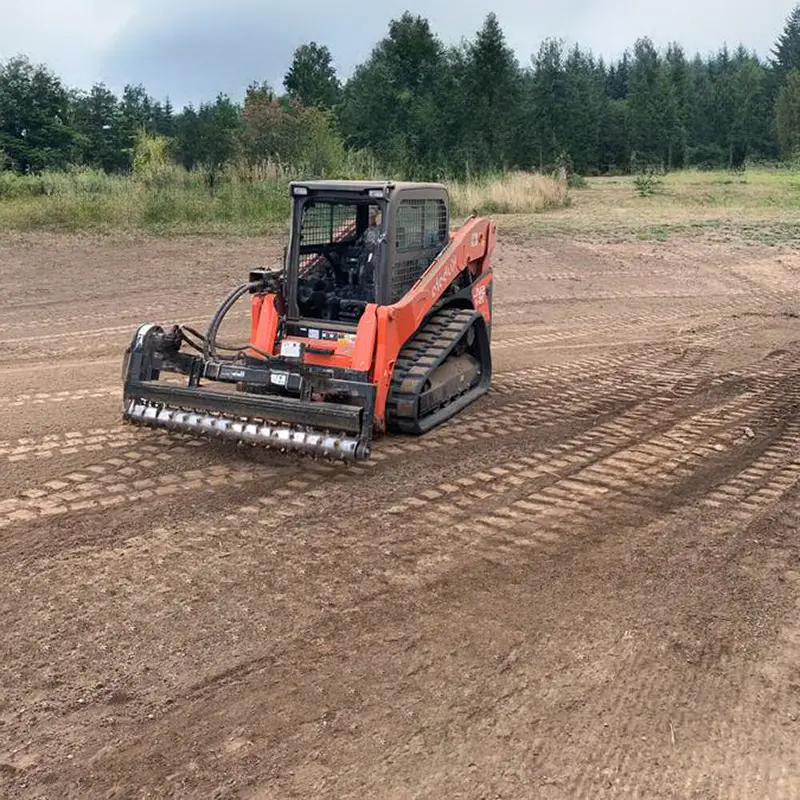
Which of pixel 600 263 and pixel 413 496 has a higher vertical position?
pixel 600 263

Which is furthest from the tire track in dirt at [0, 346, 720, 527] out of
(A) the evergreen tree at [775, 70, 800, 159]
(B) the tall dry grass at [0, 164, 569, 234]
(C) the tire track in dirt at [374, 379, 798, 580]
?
(A) the evergreen tree at [775, 70, 800, 159]

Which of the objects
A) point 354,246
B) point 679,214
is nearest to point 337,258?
point 354,246

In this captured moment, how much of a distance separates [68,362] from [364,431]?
14.3ft

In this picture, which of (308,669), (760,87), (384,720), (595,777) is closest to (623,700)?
(595,777)

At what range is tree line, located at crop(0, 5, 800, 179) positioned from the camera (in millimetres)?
27328

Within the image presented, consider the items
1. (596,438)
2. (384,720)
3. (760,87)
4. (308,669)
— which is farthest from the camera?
(760,87)

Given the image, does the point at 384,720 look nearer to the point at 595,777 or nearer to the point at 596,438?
the point at 595,777

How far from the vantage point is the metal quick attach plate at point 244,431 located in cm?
546

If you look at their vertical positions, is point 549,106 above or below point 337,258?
above

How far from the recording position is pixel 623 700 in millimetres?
3285

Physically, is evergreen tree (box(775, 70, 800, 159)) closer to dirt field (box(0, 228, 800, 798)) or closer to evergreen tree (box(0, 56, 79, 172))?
evergreen tree (box(0, 56, 79, 172))

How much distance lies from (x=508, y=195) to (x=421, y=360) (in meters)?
17.0

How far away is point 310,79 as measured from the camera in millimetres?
43312

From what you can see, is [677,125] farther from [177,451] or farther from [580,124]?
[177,451]
